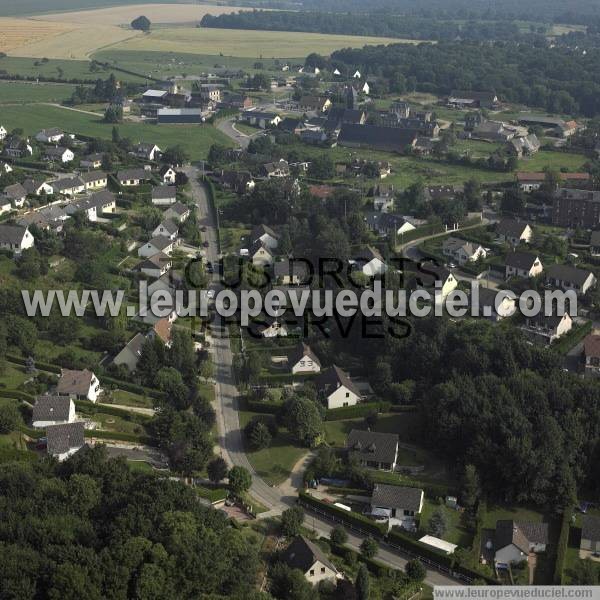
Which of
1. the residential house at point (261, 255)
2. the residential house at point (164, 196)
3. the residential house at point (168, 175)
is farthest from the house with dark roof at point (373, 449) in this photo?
the residential house at point (168, 175)

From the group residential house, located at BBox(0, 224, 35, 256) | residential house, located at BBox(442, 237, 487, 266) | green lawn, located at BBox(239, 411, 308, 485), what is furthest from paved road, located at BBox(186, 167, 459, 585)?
residential house, located at BBox(442, 237, 487, 266)

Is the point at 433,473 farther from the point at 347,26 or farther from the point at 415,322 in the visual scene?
the point at 347,26

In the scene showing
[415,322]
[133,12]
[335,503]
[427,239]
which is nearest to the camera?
[335,503]

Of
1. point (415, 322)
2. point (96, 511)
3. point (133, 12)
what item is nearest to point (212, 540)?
point (96, 511)

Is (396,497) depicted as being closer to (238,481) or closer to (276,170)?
(238,481)

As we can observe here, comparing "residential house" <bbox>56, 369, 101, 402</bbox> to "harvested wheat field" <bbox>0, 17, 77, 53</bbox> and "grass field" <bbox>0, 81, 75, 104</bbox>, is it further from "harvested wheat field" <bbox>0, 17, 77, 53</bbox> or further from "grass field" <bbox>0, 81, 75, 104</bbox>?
"harvested wheat field" <bbox>0, 17, 77, 53</bbox>
